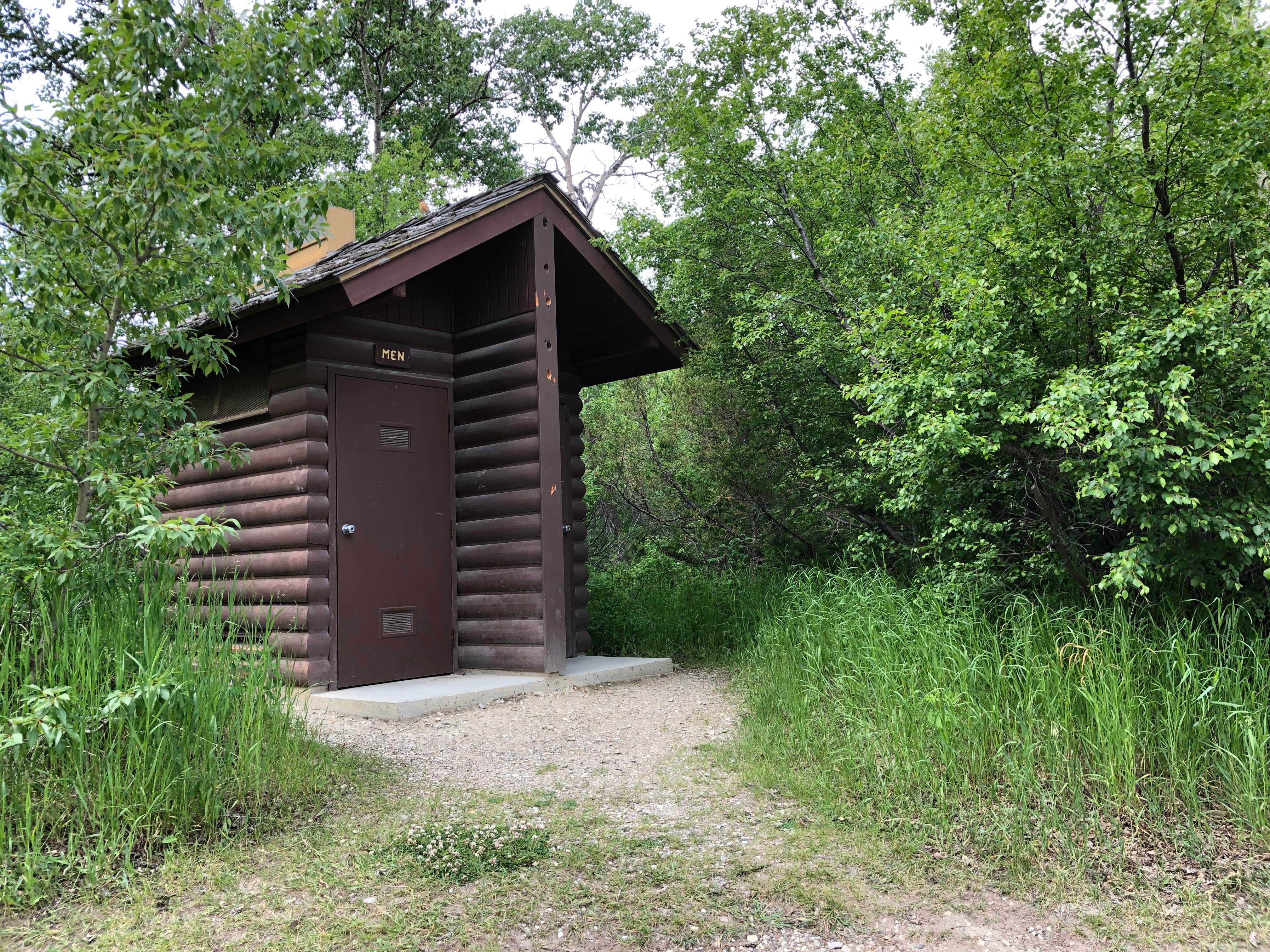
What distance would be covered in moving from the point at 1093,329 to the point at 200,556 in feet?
24.7

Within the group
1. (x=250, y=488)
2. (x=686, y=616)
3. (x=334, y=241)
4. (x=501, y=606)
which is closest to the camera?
(x=250, y=488)

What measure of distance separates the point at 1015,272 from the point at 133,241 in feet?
16.1

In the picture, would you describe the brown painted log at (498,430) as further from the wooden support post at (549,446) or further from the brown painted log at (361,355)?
the brown painted log at (361,355)

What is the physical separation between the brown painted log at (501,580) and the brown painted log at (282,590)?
1.28m

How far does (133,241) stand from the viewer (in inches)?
181

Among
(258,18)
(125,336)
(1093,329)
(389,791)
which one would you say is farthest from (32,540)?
(1093,329)

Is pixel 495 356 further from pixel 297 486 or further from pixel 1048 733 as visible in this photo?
pixel 1048 733

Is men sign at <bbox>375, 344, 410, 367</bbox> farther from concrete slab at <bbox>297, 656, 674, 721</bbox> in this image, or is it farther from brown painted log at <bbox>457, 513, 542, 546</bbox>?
concrete slab at <bbox>297, 656, 674, 721</bbox>

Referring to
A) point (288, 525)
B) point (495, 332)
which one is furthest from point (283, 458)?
point (495, 332)

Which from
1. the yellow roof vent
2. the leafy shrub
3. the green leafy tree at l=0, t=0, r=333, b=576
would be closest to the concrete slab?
the green leafy tree at l=0, t=0, r=333, b=576

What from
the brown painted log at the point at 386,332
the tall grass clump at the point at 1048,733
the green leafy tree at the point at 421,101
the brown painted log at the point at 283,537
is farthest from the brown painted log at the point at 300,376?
the green leafy tree at the point at 421,101

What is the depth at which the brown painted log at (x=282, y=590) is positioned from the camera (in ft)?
23.1

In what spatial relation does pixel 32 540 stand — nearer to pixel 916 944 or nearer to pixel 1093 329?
pixel 916 944

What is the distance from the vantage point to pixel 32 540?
13.0ft
